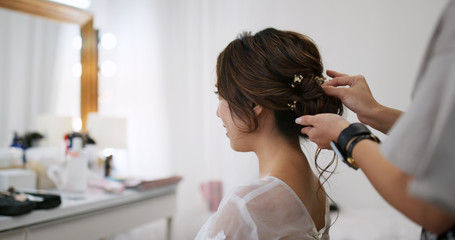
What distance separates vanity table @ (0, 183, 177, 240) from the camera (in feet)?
4.45

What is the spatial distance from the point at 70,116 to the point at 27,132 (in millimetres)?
355

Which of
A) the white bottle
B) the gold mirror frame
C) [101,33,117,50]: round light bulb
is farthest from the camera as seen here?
[101,33,117,50]: round light bulb

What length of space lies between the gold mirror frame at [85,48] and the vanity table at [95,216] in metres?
0.98

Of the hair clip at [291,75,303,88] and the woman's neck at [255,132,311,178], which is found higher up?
the hair clip at [291,75,303,88]

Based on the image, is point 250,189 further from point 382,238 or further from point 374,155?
point 382,238

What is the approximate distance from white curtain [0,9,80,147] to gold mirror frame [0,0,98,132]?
0.07 meters

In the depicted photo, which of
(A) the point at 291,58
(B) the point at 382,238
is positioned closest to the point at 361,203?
(B) the point at 382,238

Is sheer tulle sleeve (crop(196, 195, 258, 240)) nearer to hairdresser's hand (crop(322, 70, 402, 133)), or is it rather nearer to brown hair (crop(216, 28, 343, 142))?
brown hair (crop(216, 28, 343, 142))

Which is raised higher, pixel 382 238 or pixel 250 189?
pixel 250 189

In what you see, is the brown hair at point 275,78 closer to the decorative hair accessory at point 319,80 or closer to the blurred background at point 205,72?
the decorative hair accessory at point 319,80

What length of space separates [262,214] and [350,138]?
0.31 m

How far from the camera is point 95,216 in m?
1.66

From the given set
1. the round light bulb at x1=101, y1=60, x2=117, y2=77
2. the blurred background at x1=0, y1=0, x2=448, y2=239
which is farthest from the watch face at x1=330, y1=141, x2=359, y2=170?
the round light bulb at x1=101, y1=60, x2=117, y2=77

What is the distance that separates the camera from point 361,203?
204 centimetres
